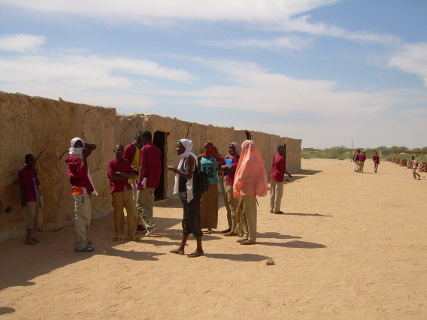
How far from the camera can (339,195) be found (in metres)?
13.0

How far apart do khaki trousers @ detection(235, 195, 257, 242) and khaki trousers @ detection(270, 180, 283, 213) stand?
2904mm

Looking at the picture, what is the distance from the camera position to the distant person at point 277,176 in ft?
29.9

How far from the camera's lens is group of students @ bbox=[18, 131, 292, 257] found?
545 centimetres

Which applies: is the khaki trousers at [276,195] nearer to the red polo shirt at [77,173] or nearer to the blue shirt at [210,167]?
the blue shirt at [210,167]

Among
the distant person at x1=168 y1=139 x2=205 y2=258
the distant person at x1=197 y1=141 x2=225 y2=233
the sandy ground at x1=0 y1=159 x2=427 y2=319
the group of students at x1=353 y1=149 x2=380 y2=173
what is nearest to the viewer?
the sandy ground at x1=0 y1=159 x2=427 y2=319

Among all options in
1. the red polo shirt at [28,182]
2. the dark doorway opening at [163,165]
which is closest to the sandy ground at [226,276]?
the red polo shirt at [28,182]

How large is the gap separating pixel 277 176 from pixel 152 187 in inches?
139

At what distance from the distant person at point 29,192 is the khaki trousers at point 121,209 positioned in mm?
1106

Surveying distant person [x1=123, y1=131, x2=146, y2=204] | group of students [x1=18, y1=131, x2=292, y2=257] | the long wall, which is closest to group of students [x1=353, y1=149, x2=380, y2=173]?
group of students [x1=18, y1=131, x2=292, y2=257]

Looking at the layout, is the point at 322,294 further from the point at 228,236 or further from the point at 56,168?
the point at 56,168

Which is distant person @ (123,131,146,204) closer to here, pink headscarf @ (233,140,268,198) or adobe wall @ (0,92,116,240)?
adobe wall @ (0,92,116,240)

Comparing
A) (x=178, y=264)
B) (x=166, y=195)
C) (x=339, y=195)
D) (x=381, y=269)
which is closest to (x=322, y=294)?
(x=381, y=269)

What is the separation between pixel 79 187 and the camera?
18.2 feet

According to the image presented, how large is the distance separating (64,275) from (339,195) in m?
10.2
